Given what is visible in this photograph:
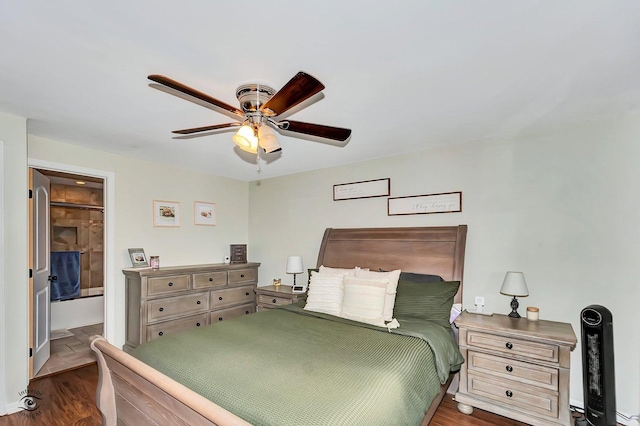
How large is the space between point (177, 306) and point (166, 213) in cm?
122

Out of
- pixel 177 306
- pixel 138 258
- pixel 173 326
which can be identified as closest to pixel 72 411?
pixel 173 326

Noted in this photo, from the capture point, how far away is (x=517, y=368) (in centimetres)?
232

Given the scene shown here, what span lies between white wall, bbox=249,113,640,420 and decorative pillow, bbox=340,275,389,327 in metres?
1.03

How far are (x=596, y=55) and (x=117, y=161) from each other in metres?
4.33

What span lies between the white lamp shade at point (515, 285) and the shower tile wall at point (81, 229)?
628 cm

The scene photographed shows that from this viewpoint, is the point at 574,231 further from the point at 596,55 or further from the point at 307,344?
the point at 307,344

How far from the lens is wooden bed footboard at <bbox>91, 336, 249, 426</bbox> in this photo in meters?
Answer: 1.16

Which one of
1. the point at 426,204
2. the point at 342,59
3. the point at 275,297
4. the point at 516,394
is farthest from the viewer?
the point at 275,297

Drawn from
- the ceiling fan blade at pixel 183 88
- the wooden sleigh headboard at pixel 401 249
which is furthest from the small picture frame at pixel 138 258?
the ceiling fan blade at pixel 183 88

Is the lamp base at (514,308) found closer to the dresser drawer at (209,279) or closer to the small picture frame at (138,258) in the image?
the dresser drawer at (209,279)

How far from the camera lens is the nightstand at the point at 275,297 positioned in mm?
3702

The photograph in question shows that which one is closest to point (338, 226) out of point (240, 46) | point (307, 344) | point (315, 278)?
point (315, 278)

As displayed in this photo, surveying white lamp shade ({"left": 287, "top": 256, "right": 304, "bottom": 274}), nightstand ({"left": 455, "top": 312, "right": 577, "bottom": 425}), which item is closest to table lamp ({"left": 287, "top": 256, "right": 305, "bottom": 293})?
white lamp shade ({"left": 287, "top": 256, "right": 304, "bottom": 274})

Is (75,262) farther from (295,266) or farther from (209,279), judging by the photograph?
(295,266)
